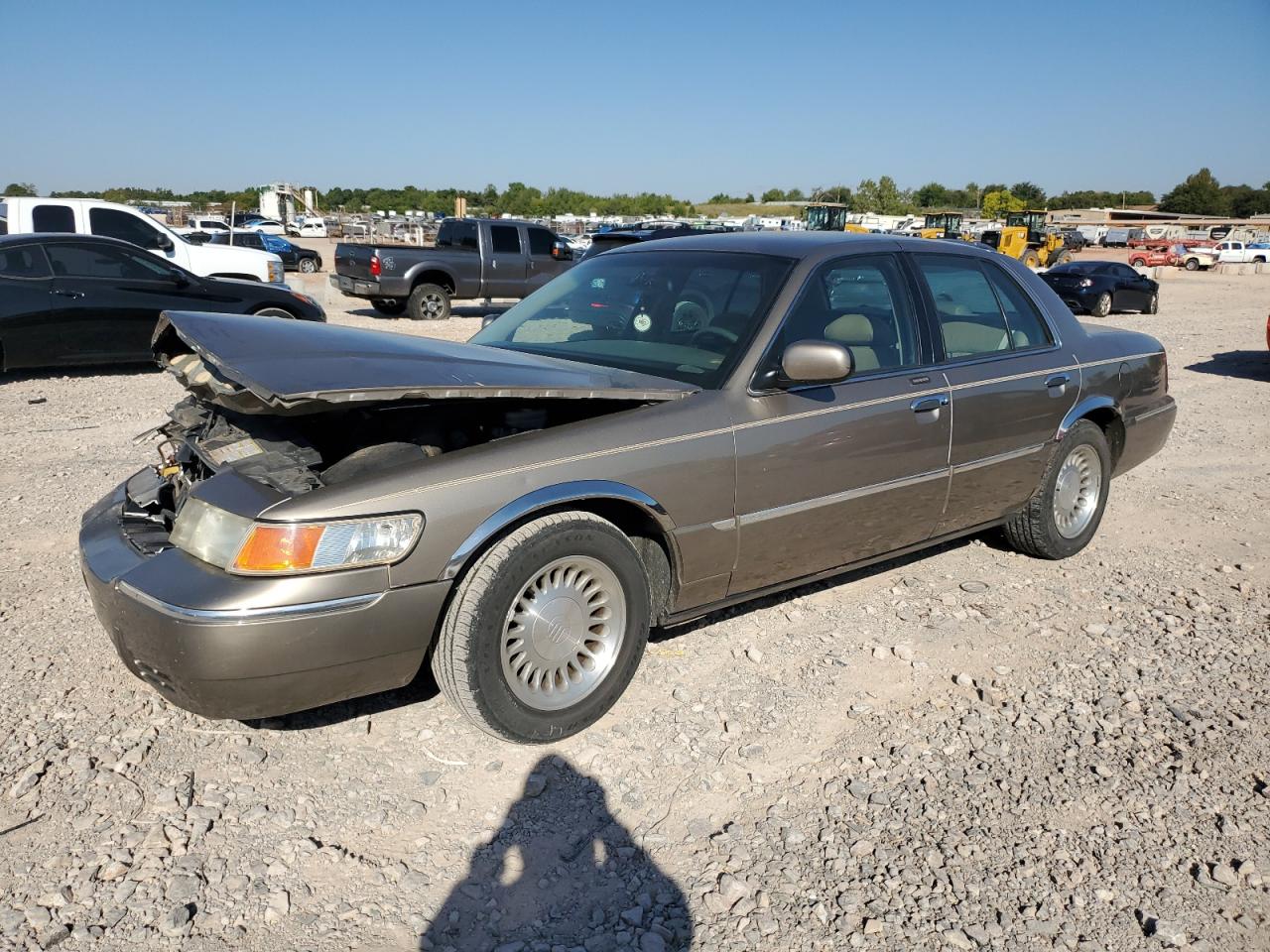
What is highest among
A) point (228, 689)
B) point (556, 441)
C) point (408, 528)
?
point (556, 441)

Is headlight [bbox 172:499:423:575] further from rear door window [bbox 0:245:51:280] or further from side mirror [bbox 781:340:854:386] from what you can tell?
rear door window [bbox 0:245:51:280]

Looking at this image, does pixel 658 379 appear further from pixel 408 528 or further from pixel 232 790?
pixel 232 790

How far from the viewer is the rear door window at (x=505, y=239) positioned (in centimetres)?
1809

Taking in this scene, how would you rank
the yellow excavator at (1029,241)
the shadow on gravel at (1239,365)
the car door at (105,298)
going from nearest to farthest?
1. the car door at (105,298)
2. the shadow on gravel at (1239,365)
3. the yellow excavator at (1029,241)

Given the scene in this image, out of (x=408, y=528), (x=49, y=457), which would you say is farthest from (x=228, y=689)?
(x=49, y=457)

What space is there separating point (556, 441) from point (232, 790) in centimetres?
146

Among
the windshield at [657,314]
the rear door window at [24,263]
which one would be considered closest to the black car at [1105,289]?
the rear door window at [24,263]

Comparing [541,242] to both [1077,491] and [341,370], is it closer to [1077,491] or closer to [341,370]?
[1077,491]

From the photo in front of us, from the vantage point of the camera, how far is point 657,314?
4.09 meters

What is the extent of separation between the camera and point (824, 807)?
9.77 feet

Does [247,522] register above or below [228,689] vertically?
above

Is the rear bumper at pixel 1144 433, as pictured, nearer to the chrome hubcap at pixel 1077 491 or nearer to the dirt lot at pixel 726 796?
the chrome hubcap at pixel 1077 491

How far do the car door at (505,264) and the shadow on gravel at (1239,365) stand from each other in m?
11.2

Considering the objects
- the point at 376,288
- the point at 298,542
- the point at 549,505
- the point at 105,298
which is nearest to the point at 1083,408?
the point at 549,505
